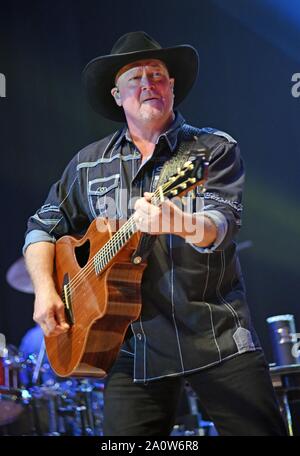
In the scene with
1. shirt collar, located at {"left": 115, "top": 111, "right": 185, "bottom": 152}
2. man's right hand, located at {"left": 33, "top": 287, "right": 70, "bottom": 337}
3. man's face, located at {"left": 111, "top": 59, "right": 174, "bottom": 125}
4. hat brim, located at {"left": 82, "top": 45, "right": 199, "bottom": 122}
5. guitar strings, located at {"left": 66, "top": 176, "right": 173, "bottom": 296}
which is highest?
hat brim, located at {"left": 82, "top": 45, "right": 199, "bottom": 122}

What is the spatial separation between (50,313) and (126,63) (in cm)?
110

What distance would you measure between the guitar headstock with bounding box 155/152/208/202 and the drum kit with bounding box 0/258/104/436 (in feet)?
11.2

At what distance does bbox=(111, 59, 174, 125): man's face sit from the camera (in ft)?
8.42

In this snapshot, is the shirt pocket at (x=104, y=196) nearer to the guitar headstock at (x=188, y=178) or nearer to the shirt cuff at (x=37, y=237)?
the shirt cuff at (x=37, y=237)

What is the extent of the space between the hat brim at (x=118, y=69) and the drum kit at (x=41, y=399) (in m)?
2.68

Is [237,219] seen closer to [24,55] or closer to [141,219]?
[141,219]

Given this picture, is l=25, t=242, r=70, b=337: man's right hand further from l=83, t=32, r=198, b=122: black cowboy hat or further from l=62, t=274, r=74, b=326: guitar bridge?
l=83, t=32, r=198, b=122: black cowboy hat

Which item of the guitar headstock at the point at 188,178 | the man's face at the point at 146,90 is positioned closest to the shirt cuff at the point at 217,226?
the guitar headstock at the point at 188,178

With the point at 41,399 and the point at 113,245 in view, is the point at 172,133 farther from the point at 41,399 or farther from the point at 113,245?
the point at 41,399

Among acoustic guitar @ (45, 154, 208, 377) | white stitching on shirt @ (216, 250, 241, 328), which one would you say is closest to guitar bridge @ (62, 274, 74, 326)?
acoustic guitar @ (45, 154, 208, 377)

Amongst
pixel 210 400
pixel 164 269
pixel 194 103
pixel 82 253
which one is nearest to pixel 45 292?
pixel 82 253

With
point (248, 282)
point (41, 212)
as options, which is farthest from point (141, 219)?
point (248, 282)

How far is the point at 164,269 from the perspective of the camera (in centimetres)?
235

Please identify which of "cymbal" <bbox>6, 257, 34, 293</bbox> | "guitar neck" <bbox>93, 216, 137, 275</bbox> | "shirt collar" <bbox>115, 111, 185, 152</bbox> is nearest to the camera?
"guitar neck" <bbox>93, 216, 137, 275</bbox>
